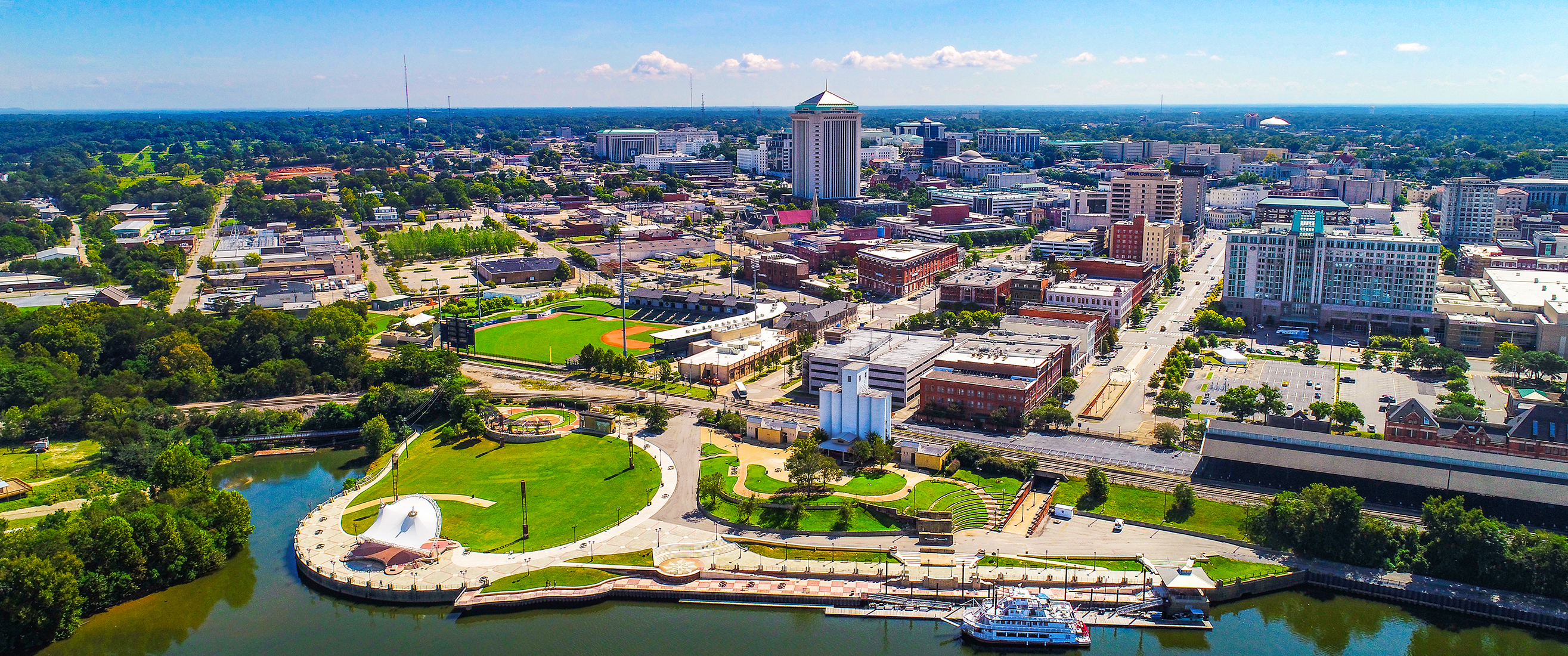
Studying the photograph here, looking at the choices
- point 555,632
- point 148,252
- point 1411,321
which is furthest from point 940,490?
point 148,252

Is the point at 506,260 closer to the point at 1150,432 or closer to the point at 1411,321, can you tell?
the point at 1150,432

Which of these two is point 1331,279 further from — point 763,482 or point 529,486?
point 529,486

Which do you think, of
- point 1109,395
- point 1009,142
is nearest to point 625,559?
point 1109,395

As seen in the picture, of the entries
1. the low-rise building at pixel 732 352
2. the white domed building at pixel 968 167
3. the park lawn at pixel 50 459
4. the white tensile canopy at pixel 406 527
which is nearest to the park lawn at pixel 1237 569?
the white tensile canopy at pixel 406 527

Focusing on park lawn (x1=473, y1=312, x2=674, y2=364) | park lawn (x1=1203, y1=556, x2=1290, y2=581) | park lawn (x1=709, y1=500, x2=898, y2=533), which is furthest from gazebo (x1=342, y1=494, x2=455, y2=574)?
park lawn (x1=473, y1=312, x2=674, y2=364)

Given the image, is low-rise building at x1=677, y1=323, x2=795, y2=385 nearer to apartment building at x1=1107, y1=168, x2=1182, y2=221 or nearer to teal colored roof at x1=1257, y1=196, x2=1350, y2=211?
apartment building at x1=1107, y1=168, x2=1182, y2=221
